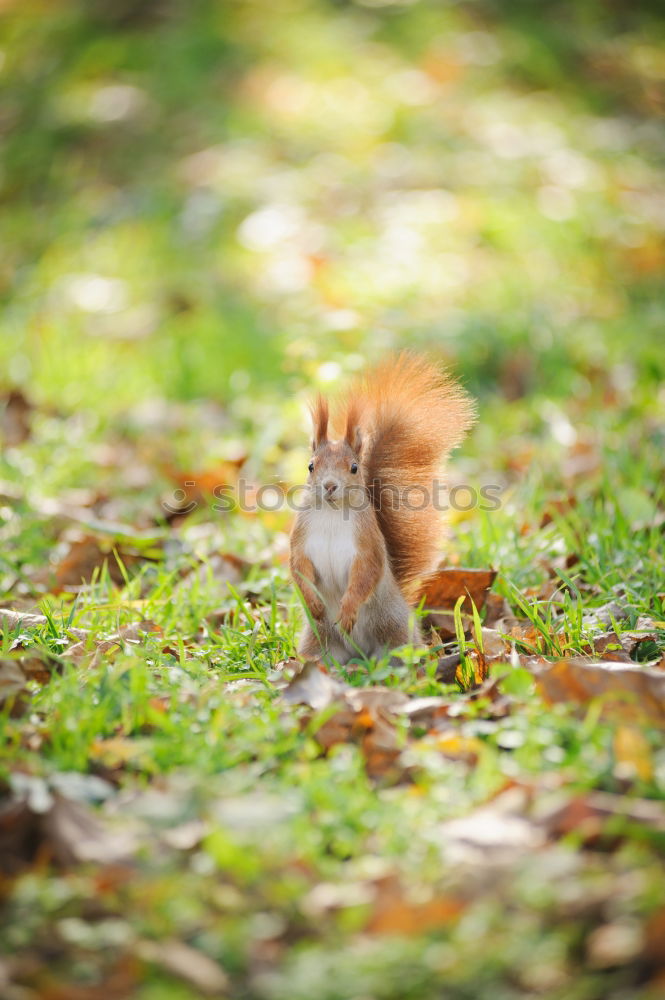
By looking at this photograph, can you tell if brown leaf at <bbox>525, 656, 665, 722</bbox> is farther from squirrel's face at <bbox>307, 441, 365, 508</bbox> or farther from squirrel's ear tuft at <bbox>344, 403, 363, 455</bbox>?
squirrel's ear tuft at <bbox>344, 403, 363, 455</bbox>

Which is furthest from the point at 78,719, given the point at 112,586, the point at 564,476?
the point at 564,476

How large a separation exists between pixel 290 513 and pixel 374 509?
1061 millimetres

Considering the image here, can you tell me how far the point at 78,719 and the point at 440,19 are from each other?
836cm

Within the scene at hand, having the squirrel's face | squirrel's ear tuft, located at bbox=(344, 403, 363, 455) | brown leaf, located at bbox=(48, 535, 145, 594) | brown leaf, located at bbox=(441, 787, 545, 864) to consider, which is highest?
squirrel's ear tuft, located at bbox=(344, 403, 363, 455)

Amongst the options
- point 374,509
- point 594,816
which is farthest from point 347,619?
point 594,816

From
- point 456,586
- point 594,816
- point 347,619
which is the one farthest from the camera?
point 456,586

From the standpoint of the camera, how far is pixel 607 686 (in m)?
1.89

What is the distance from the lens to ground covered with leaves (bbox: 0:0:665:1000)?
145 centimetres

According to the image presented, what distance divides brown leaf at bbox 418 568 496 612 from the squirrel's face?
0.44 meters

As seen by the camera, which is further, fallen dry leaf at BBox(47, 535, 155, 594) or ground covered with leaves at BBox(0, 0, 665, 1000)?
fallen dry leaf at BBox(47, 535, 155, 594)

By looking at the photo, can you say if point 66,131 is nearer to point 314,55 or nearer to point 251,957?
point 314,55

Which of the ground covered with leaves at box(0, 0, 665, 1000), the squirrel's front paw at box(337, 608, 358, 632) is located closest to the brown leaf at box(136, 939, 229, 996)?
the ground covered with leaves at box(0, 0, 665, 1000)

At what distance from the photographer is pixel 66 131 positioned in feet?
24.3

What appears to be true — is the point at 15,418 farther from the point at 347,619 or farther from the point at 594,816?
the point at 594,816
